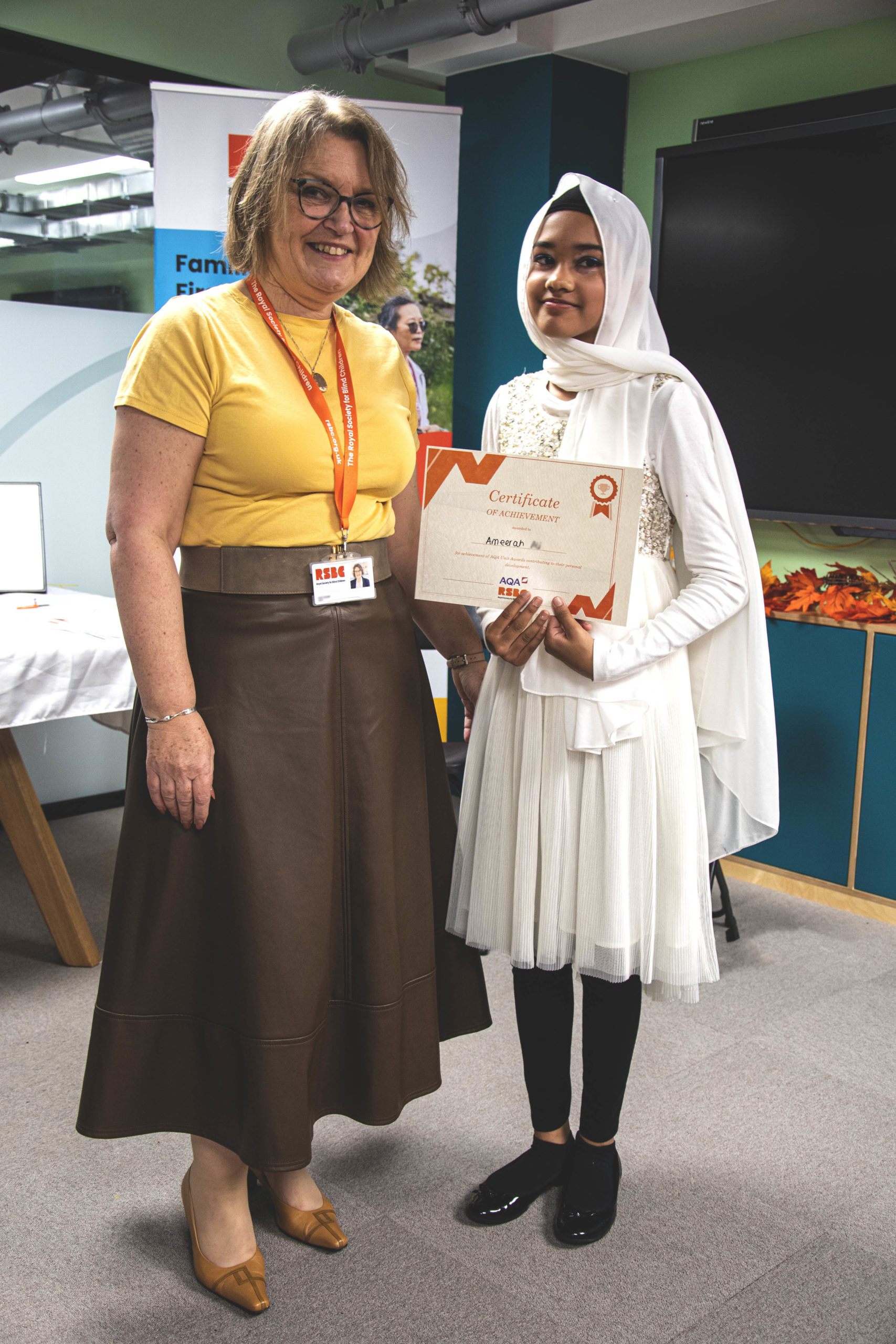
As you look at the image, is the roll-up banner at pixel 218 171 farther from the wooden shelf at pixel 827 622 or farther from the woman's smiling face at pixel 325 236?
the woman's smiling face at pixel 325 236

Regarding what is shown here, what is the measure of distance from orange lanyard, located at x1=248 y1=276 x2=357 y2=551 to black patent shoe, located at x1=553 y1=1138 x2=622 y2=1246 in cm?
113

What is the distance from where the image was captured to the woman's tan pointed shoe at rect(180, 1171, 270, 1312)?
1677 mm

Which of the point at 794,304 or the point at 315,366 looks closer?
the point at 315,366

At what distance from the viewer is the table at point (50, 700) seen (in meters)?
2.64

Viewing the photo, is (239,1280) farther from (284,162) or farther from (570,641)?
(284,162)

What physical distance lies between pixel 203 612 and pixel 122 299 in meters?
2.96

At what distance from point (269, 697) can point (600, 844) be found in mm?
544

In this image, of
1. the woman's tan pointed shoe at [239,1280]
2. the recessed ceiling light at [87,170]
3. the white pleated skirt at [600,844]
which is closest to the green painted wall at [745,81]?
the recessed ceiling light at [87,170]

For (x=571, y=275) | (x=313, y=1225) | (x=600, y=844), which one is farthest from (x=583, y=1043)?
(x=571, y=275)

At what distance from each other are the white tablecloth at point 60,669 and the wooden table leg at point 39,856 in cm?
13

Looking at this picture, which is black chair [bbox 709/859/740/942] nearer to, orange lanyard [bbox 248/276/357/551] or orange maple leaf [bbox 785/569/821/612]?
orange maple leaf [bbox 785/569/821/612]

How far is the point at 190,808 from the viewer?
1512 mm

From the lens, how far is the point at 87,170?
3.89 metres

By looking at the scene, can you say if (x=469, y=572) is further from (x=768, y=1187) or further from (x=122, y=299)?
(x=122, y=299)
